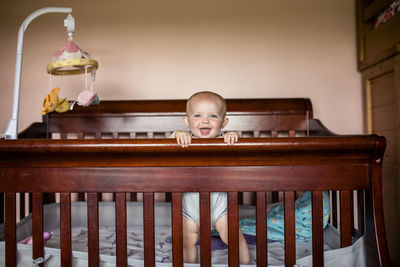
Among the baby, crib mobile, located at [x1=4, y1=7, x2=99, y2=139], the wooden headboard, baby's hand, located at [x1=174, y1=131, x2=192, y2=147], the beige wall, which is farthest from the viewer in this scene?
the beige wall

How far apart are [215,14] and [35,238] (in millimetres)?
1493

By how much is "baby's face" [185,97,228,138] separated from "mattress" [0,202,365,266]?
16.4 inches

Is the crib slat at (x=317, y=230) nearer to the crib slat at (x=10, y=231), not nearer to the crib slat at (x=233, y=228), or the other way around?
the crib slat at (x=233, y=228)

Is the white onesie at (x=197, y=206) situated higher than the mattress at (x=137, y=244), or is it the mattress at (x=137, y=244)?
the white onesie at (x=197, y=206)

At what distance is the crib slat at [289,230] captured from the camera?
89cm

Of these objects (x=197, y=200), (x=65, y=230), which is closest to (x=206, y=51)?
(x=197, y=200)

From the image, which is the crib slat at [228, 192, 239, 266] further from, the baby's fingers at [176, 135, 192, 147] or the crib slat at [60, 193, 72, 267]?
the crib slat at [60, 193, 72, 267]

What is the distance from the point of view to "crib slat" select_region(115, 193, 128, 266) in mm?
897

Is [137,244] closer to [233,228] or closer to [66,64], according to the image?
[233,228]

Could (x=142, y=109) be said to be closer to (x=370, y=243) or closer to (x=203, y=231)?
(x=203, y=231)

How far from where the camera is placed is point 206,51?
1.96 meters

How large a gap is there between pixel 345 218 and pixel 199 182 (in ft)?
1.25

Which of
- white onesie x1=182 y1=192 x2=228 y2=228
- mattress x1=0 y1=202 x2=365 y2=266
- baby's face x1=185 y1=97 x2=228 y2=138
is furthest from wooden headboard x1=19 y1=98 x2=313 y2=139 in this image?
white onesie x1=182 y1=192 x2=228 y2=228

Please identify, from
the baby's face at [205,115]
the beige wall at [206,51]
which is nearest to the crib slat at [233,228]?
the baby's face at [205,115]
